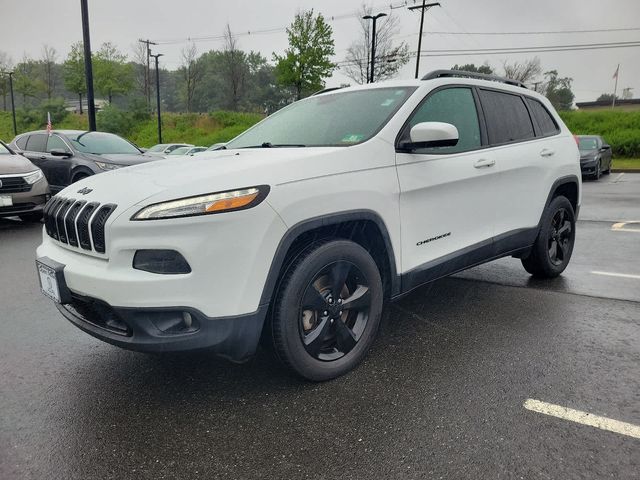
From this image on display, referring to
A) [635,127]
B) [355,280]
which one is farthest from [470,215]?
[635,127]

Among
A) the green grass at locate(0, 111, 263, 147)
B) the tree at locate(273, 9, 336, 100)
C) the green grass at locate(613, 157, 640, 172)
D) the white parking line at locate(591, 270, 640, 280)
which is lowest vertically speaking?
the white parking line at locate(591, 270, 640, 280)

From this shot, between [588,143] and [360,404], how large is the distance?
58.4 feet

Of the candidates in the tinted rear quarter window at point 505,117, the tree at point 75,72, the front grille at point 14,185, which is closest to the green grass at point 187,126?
the tree at point 75,72

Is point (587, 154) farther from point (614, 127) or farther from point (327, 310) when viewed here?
point (327, 310)

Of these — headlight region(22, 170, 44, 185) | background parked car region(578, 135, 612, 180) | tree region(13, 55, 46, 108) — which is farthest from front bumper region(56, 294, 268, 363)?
tree region(13, 55, 46, 108)

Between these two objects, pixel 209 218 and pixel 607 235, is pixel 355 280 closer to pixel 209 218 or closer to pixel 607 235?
pixel 209 218

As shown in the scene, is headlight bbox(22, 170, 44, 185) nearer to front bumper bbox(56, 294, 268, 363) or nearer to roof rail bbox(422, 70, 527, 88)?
front bumper bbox(56, 294, 268, 363)

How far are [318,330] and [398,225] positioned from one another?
2.61ft

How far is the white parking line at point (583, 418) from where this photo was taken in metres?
2.21

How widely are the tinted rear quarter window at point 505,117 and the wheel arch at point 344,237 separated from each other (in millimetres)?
1467

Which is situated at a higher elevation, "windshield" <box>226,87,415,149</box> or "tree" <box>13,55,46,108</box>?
"tree" <box>13,55,46,108</box>

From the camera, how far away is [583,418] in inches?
90.7

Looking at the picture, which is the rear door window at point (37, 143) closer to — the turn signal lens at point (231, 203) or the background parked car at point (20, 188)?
the background parked car at point (20, 188)

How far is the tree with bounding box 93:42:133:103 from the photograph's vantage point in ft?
156
